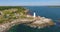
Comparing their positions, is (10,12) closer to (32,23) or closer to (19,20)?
(19,20)

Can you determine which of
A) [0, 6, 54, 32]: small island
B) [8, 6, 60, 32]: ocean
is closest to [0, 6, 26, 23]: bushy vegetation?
[0, 6, 54, 32]: small island

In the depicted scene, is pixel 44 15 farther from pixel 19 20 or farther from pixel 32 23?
pixel 19 20

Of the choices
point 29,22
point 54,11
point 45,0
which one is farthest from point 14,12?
point 54,11

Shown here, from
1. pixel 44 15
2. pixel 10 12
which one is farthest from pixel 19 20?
pixel 44 15

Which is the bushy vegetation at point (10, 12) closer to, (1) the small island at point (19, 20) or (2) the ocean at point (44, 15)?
(1) the small island at point (19, 20)

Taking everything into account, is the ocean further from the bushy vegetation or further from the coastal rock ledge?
the bushy vegetation

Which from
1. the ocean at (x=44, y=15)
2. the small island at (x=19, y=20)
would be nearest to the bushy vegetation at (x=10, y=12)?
the small island at (x=19, y=20)

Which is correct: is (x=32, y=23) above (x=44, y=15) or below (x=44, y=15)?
below
